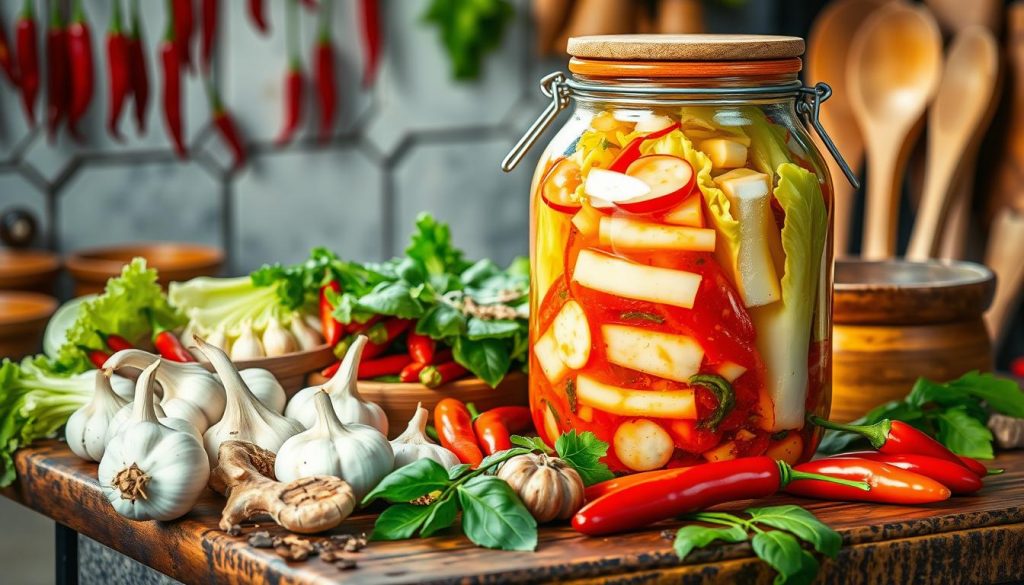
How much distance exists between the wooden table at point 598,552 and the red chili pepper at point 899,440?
0.15 feet

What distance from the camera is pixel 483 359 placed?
1106 mm

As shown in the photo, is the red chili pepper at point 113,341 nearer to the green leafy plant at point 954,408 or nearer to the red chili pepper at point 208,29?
the green leafy plant at point 954,408

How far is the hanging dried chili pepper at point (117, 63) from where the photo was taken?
223 centimetres

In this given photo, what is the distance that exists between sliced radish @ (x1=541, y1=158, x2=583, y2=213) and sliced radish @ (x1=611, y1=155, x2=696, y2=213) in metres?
0.04

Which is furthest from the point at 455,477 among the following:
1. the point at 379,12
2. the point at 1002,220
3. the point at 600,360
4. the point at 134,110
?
the point at 379,12

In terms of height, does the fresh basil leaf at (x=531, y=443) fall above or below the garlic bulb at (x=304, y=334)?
below

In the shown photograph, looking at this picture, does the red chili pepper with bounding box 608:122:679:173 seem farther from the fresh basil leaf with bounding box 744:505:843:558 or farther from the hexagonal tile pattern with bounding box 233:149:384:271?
the hexagonal tile pattern with bounding box 233:149:384:271

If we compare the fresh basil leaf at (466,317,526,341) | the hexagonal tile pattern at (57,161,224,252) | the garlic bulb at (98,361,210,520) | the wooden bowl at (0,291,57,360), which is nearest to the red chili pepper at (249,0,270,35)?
the hexagonal tile pattern at (57,161,224,252)

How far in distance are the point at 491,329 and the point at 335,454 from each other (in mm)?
276

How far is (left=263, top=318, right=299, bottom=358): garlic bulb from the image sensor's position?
1.14m

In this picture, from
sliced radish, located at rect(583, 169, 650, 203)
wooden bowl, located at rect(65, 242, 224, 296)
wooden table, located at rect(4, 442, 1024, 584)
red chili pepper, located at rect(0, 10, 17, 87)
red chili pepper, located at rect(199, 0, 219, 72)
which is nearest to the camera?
wooden table, located at rect(4, 442, 1024, 584)

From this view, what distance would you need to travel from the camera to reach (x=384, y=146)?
2.57 m

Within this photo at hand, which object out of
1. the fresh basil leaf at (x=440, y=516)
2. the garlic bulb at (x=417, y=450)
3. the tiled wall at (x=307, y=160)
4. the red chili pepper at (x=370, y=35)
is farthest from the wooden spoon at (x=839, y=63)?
the fresh basil leaf at (x=440, y=516)

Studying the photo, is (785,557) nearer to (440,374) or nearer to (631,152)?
(631,152)
